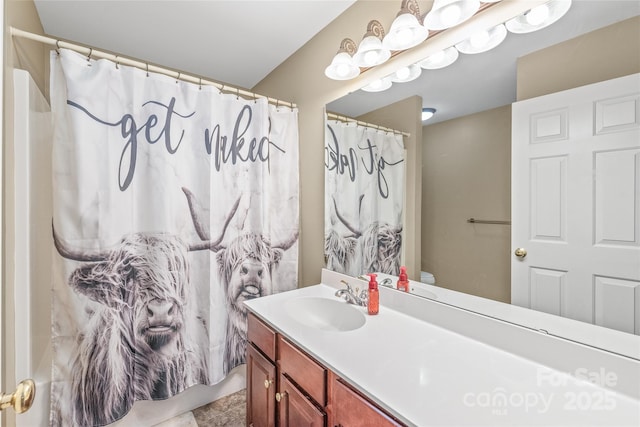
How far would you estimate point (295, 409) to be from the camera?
1.05 meters

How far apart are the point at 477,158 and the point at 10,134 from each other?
59.5 inches

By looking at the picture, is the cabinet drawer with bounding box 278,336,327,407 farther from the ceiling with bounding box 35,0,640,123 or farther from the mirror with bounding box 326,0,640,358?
the ceiling with bounding box 35,0,640,123

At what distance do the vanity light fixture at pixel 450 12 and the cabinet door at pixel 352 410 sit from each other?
1.35 m

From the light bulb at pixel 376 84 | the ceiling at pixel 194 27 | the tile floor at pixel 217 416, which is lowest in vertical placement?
the tile floor at pixel 217 416

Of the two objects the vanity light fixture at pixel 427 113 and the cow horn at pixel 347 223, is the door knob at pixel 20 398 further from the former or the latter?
the vanity light fixture at pixel 427 113


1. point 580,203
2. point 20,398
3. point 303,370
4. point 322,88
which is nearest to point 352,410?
point 303,370

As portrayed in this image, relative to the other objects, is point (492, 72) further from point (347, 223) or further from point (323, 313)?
point (323, 313)

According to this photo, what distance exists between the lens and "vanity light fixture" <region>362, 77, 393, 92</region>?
1.44 m

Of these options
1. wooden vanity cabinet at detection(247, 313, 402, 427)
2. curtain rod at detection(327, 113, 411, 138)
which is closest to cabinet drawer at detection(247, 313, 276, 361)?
wooden vanity cabinet at detection(247, 313, 402, 427)

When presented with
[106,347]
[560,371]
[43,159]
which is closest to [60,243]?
[43,159]

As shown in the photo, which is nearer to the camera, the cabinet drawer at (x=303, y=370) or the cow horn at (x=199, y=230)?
the cabinet drawer at (x=303, y=370)

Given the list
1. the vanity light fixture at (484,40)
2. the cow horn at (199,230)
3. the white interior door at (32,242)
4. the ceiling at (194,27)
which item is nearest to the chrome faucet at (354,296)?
the cow horn at (199,230)

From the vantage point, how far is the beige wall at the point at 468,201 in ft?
3.32

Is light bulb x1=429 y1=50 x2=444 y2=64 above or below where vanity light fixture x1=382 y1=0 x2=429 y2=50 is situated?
below
